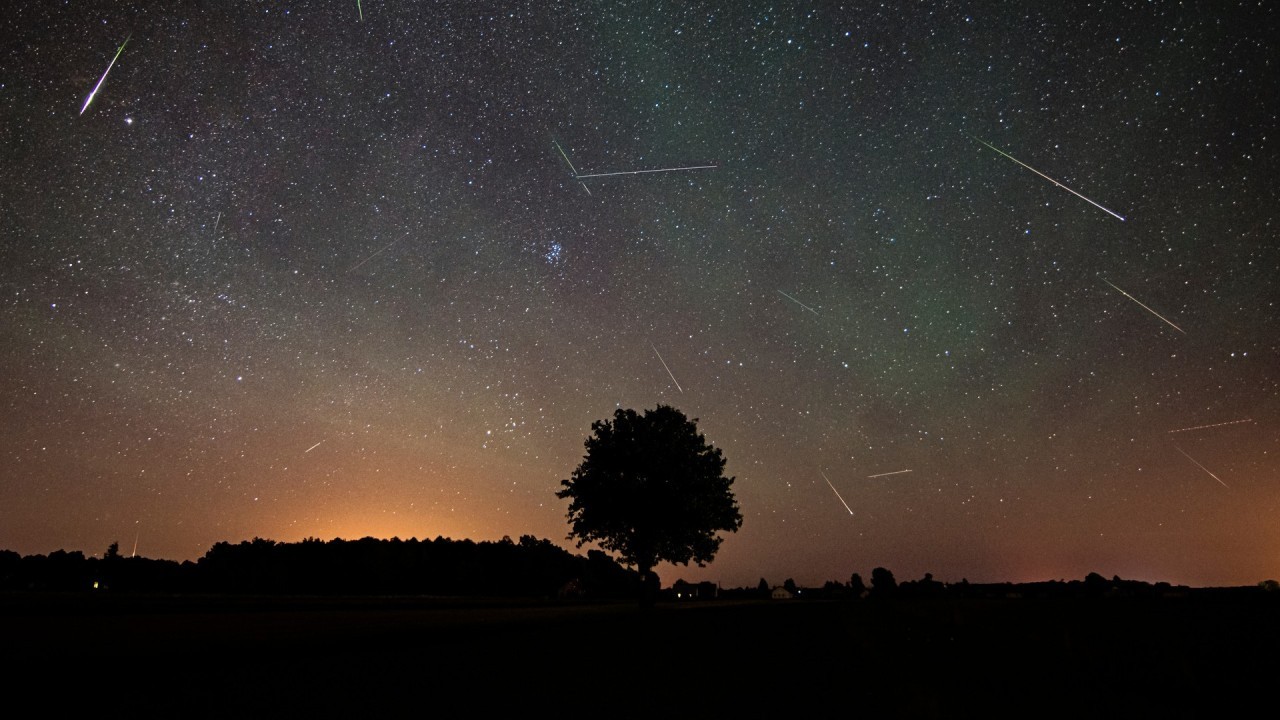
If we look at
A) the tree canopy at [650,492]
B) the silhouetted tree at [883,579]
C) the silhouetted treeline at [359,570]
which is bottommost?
the silhouetted tree at [883,579]

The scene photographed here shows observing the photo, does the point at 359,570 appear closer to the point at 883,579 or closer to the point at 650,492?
the point at 650,492

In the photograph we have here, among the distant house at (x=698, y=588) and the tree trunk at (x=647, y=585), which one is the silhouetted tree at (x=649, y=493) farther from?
the distant house at (x=698, y=588)

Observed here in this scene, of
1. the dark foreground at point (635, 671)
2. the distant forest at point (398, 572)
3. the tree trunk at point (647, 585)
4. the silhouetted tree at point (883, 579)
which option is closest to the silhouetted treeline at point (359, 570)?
the distant forest at point (398, 572)

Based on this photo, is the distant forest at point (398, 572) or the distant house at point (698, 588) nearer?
the distant forest at point (398, 572)

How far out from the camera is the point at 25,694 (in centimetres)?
746

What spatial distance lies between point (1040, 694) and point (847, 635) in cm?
1015

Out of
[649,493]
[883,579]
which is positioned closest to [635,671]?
[649,493]

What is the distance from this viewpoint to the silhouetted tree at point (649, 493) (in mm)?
37906

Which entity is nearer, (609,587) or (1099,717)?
(1099,717)

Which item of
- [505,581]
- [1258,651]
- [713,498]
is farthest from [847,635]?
[505,581]

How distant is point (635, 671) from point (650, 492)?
27814 mm

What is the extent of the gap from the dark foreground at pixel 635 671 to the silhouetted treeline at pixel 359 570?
6313 cm

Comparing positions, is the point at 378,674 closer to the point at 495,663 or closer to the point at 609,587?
the point at 495,663

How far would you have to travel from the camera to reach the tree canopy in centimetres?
3794
